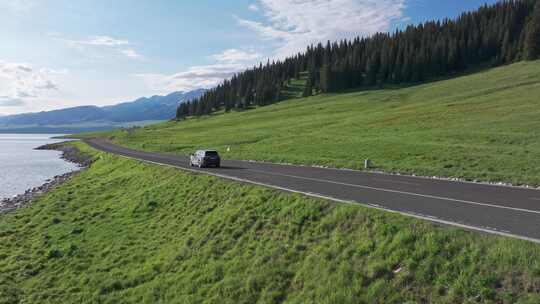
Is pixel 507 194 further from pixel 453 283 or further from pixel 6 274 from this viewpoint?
pixel 6 274

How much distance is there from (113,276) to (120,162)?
110ft

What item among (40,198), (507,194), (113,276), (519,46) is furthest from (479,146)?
(519,46)

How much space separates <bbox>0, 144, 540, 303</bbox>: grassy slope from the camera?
8.37 m

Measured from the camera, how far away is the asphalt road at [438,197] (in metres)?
11.2

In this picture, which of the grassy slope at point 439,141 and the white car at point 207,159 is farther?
the white car at point 207,159

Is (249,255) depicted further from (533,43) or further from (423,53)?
(423,53)

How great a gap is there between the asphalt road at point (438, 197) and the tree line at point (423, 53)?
96126 mm

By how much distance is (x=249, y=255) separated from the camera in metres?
12.6

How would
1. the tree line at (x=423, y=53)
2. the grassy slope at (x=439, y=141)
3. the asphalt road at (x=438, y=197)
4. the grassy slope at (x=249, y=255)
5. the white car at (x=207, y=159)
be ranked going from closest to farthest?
1. the grassy slope at (x=249, y=255)
2. the asphalt road at (x=438, y=197)
3. the grassy slope at (x=439, y=141)
4. the white car at (x=207, y=159)
5. the tree line at (x=423, y=53)

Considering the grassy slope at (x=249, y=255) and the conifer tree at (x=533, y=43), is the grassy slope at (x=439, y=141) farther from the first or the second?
the conifer tree at (x=533, y=43)

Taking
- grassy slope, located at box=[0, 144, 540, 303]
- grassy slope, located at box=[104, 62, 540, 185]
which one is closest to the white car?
grassy slope, located at box=[104, 62, 540, 185]

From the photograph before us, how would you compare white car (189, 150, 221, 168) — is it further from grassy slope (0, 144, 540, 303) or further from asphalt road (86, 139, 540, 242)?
asphalt road (86, 139, 540, 242)

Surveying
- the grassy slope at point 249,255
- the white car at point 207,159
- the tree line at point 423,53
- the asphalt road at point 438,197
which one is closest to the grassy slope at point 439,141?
the asphalt road at point 438,197

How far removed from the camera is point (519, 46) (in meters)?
105
